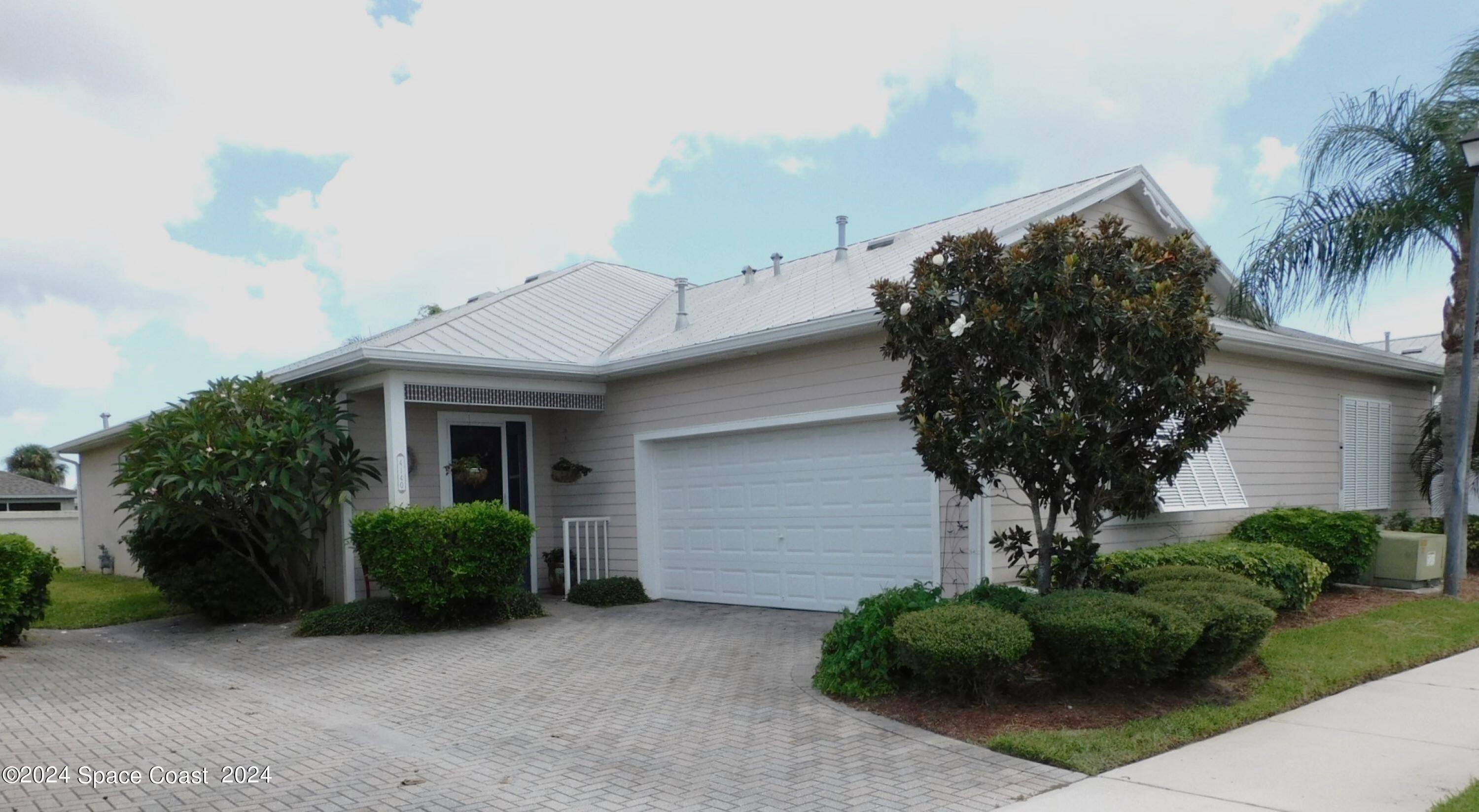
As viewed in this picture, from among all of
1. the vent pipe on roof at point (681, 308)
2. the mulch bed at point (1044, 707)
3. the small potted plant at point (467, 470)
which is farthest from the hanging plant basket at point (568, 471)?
the mulch bed at point (1044, 707)

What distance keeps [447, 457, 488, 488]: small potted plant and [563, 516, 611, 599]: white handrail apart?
4.44 ft

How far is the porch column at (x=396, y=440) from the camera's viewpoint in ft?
37.2

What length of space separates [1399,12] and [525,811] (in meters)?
11.4

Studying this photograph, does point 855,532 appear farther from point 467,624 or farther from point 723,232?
point 723,232

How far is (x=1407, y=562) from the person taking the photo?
11.4 metres

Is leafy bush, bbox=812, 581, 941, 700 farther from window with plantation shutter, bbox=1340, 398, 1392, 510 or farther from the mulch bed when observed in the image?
window with plantation shutter, bbox=1340, 398, 1392, 510

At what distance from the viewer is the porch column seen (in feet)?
37.2

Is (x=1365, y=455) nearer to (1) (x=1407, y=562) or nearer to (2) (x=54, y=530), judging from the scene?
(1) (x=1407, y=562)

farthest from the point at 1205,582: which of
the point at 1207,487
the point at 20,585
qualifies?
the point at 20,585

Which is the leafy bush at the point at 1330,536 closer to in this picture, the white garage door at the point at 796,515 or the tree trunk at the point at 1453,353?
the tree trunk at the point at 1453,353

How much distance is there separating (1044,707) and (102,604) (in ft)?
43.0

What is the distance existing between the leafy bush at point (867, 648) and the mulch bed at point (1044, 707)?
163 millimetres

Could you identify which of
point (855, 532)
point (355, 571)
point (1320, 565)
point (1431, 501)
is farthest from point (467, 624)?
point (1431, 501)

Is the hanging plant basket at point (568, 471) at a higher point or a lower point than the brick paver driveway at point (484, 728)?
higher
